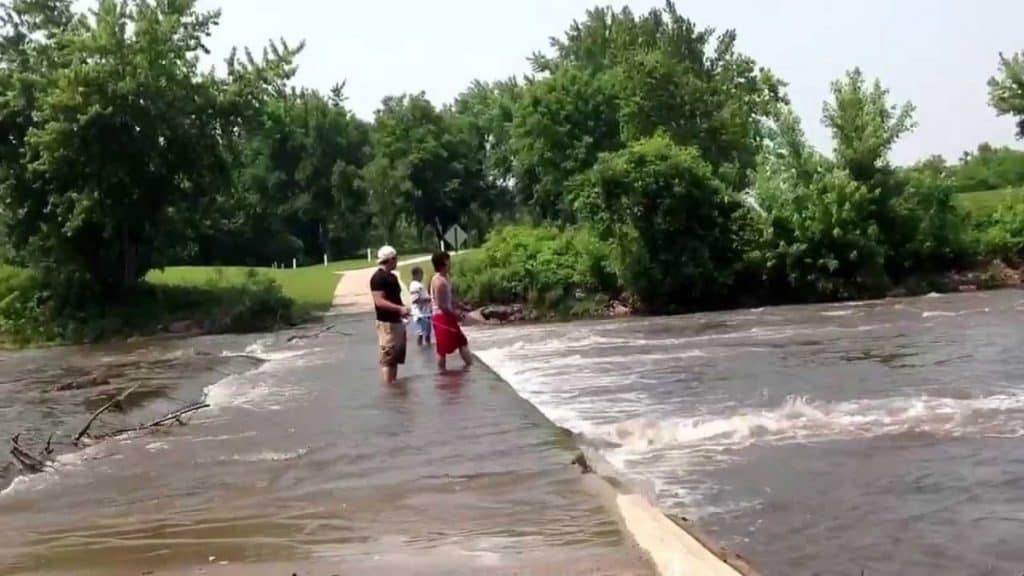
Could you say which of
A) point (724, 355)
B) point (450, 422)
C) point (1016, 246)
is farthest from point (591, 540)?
point (1016, 246)

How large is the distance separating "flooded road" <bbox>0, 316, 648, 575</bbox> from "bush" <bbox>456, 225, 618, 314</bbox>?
65.9 ft

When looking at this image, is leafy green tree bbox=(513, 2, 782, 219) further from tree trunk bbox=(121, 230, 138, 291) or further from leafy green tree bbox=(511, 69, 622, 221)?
tree trunk bbox=(121, 230, 138, 291)

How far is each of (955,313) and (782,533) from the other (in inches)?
913

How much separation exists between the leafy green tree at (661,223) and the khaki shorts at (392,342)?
22.2 metres

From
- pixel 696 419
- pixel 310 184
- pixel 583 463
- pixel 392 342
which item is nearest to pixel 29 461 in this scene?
pixel 392 342

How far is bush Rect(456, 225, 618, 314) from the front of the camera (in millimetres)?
39531

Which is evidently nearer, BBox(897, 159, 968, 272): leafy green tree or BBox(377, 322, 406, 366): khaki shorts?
BBox(377, 322, 406, 366): khaki shorts

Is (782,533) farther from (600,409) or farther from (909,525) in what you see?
(600,409)

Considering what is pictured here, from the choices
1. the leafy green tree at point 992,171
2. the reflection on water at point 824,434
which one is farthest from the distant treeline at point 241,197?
the leafy green tree at point 992,171

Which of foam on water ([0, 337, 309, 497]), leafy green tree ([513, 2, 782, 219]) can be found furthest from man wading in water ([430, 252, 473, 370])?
leafy green tree ([513, 2, 782, 219])

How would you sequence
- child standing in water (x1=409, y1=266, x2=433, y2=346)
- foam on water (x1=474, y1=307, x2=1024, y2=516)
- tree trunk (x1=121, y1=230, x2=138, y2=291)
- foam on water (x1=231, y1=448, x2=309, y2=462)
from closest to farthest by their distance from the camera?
foam on water (x1=474, y1=307, x2=1024, y2=516)
foam on water (x1=231, y1=448, x2=309, y2=462)
child standing in water (x1=409, y1=266, x2=433, y2=346)
tree trunk (x1=121, y1=230, x2=138, y2=291)

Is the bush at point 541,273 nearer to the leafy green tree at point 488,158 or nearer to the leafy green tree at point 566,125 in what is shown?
the leafy green tree at point 566,125

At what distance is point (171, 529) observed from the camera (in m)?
9.16

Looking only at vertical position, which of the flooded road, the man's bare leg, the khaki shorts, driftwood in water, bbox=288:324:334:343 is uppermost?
the khaki shorts
